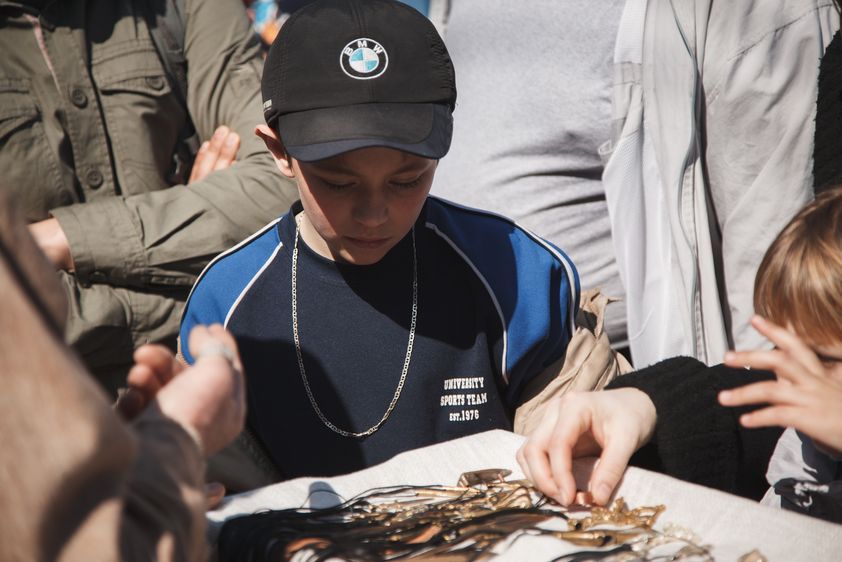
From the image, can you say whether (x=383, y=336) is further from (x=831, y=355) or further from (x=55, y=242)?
(x=831, y=355)

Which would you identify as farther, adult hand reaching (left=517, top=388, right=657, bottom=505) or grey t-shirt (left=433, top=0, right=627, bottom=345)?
grey t-shirt (left=433, top=0, right=627, bottom=345)

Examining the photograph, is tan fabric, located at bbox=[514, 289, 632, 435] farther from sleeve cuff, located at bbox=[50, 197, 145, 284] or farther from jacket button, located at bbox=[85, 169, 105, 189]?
jacket button, located at bbox=[85, 169, 105, 189]

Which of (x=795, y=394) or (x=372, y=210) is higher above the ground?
(x=372, y=210)

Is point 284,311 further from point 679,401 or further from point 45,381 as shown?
point 45,381

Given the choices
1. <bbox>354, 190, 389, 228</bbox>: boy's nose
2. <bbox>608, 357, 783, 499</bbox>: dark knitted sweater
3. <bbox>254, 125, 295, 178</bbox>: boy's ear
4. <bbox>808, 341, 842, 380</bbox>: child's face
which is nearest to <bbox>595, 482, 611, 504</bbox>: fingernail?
<bbox>608, 357, 783, 499</bbox>: dark knitted sweater

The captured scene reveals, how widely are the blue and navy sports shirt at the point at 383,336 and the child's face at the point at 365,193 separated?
0.16m

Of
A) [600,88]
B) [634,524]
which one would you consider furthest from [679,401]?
[600,88]

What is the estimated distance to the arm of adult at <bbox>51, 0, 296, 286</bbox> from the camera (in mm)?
2283

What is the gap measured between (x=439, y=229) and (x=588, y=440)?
0.68 meters

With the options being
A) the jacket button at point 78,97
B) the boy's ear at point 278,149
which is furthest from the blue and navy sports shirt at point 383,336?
the jacket button at point 78,97

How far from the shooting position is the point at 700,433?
1.77 metres

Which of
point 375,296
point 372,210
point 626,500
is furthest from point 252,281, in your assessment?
point 626,500

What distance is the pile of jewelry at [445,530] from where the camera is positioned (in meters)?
1.32

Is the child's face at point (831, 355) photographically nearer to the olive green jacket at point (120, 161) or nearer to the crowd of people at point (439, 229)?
A: the crowd of people at point (439, 229)
